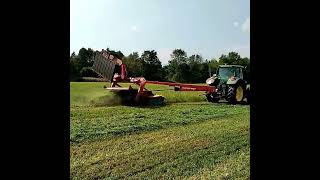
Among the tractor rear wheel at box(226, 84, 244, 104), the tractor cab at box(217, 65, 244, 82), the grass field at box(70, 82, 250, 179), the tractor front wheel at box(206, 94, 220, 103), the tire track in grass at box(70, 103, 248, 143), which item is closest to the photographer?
the grass field at box(70, 82, 250, 179)

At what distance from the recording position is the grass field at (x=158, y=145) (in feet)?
11.3

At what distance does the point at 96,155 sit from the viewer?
4.04m

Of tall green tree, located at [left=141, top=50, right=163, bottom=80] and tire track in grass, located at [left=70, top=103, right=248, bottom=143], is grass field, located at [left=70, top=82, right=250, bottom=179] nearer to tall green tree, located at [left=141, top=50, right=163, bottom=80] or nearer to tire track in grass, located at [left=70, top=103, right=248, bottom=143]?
tire track in grass, located at [left=70, top=103, right=248, bottom=143]

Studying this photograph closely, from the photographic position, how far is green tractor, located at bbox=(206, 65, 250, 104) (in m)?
10.1

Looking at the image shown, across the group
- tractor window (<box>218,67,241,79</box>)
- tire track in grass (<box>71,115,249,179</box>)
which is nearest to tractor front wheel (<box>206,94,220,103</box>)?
tractor window (<box>218,67,241,79</box>)

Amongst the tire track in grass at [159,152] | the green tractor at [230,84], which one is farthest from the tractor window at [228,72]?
the tire track in grass at [159,152]

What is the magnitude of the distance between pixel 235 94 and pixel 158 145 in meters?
5.81

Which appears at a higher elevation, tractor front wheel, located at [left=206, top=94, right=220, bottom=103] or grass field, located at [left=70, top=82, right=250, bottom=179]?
tractor front wheel, located at [left=206, top=94, right=220, bottom=103]

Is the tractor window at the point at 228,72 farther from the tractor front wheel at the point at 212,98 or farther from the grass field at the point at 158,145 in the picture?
the grass field at the point at 158,145
